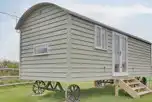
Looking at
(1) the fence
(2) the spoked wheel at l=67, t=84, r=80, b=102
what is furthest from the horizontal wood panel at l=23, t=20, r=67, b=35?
(1) the fence

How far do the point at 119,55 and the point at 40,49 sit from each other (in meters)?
4.42

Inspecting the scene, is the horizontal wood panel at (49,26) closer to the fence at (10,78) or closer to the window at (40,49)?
the window at (40,49)

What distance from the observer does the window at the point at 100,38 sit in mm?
10570

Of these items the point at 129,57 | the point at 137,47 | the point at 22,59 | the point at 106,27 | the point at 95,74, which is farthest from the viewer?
the point at 137,47

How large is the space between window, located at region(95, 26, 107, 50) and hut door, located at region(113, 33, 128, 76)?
1046 mm

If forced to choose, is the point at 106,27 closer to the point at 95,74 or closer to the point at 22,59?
the point at 95,74

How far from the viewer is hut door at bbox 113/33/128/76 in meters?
12.2

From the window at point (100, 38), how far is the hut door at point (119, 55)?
1.05m

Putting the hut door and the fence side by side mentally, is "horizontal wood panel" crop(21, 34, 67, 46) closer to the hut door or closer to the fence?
the hut door

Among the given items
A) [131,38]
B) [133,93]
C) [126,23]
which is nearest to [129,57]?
[131,38]

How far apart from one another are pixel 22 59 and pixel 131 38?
639 cm

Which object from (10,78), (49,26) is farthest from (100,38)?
(10,78)

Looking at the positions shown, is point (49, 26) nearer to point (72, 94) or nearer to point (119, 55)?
point (72, 94)

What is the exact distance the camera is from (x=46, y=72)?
33.0 feet
